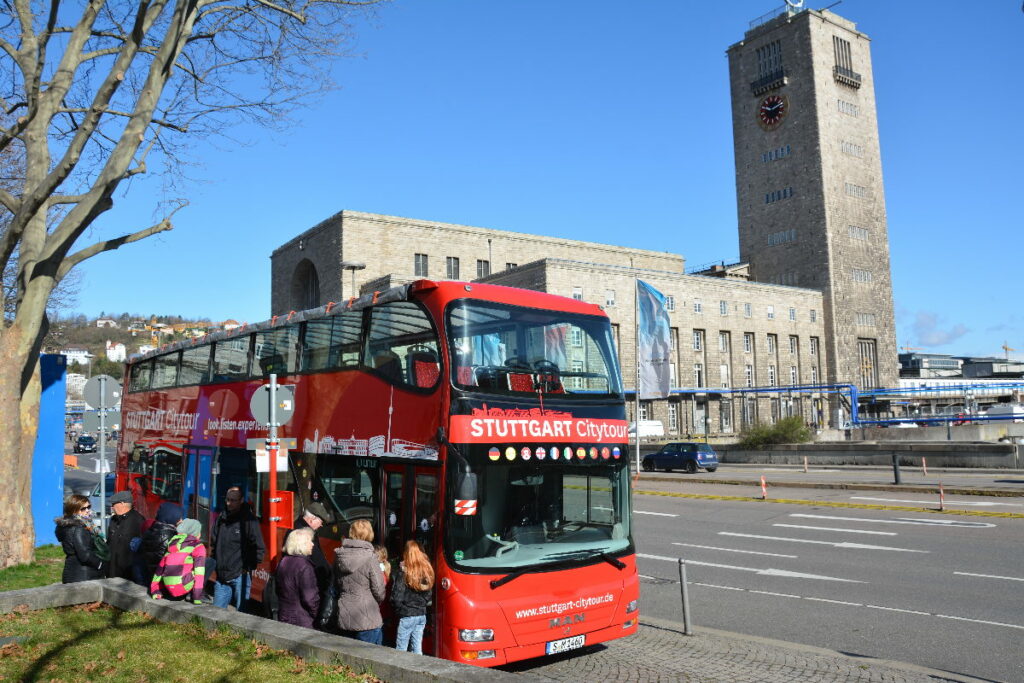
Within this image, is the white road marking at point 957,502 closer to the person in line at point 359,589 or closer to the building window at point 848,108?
the person in line at point 359,589

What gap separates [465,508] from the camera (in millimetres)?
7996

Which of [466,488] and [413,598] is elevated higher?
[466,488]

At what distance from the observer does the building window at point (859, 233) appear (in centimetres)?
8625

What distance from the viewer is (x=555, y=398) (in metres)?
Result: 8.99

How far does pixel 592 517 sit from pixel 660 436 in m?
57.2

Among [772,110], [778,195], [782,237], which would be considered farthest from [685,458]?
[772,110]

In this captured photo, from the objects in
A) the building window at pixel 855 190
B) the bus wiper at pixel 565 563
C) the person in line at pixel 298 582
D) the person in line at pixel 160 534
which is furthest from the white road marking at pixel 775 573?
the building window at pixel 855 190

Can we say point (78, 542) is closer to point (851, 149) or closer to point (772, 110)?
point (772, 110)

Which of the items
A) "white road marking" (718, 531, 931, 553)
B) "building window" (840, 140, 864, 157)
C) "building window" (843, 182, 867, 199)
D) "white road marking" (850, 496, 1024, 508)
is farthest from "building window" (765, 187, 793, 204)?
"white road marking" (718, 531, 931, 553)

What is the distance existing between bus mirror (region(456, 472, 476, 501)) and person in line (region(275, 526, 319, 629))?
1.47 meters

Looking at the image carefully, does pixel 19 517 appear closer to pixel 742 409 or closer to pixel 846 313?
pixel 742 409

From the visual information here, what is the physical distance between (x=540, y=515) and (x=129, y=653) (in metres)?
4.09

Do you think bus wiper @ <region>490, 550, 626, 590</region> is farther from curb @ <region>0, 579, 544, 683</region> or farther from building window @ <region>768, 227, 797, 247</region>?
building window @ <region>768, 227, 797, 247</region>

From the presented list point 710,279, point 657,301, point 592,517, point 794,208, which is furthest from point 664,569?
point 794,208
